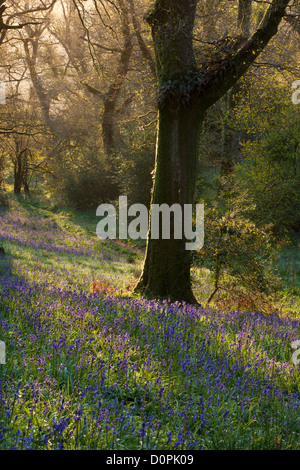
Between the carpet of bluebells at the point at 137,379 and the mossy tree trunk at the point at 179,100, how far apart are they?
6.83ft

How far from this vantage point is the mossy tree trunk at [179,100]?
25.3 ft

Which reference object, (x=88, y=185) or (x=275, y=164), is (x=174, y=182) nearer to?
(x=275, y=164)

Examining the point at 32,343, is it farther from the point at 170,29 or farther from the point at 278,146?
the point at 278,146

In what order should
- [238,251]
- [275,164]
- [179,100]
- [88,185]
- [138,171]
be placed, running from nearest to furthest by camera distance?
1. [179,100]
2. [238,251]
3. [275,164]
4. [138,171]
5. [88,185]

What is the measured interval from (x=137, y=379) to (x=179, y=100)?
5.90 m

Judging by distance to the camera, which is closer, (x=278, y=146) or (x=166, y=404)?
(x=166, y=404)

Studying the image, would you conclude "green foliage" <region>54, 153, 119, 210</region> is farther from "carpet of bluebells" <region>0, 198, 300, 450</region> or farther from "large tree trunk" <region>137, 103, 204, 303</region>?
"carpet of bluebells" <region>0, 198, 300, 450</region>

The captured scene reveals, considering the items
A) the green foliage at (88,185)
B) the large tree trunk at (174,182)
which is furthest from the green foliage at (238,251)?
the green foliage at (88,185)

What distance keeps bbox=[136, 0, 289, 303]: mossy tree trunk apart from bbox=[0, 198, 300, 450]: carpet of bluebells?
208 cm

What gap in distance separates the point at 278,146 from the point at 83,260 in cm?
1264

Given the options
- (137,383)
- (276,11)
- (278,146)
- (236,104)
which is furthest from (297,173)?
(137,383)

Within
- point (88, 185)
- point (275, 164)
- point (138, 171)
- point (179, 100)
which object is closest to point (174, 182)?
point (179, 100)

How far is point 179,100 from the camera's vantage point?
25.4 ft

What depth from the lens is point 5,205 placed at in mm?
27312
